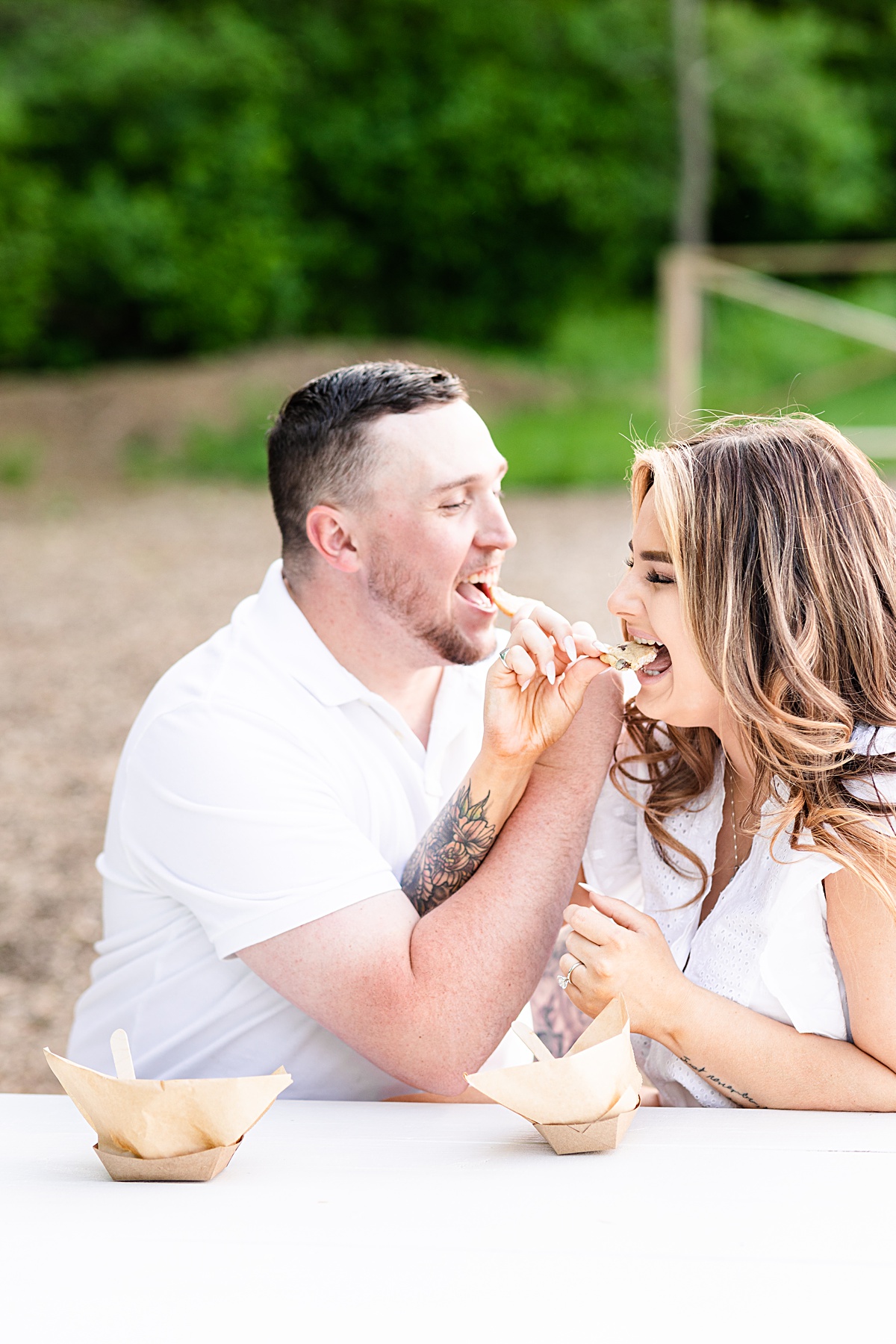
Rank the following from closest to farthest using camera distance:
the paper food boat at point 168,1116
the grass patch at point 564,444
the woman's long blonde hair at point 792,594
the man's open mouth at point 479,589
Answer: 1. the paper food boat at point 168,1116
2. the woman's long blonde hair at point 792,594
3. the man's open mouth at point 479,589
4. the grass patch at point 564,444

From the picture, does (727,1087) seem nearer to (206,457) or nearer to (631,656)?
(631,656)

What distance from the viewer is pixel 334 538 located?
107 inches

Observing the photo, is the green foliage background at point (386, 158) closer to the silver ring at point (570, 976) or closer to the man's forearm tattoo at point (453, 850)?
the man's forearm tattoo at point (453, 850)

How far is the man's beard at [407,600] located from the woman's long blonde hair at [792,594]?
69 centimetres

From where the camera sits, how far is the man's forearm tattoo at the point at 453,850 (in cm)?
230

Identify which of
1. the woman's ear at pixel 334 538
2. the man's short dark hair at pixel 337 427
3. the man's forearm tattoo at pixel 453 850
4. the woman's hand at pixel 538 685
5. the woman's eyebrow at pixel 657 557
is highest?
the man's short dark hair at pixel 337 427

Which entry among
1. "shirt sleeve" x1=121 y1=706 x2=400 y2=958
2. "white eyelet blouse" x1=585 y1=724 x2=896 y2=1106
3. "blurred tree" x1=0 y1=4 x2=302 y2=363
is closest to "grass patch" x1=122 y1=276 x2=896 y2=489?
"blurred tree" x1=0 y1=4 x2=302 y2=363

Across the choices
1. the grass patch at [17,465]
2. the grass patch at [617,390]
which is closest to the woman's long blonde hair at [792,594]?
the grass patch at [617,390]

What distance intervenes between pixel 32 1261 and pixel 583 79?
25.5m

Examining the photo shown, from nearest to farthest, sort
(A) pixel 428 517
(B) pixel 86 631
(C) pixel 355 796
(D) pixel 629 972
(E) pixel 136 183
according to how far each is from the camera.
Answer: (D) pixel 629 972, (C) pixel 355 796, (A) pixel 428 517, (B) pixel 86 631, (E) pixel 136 183

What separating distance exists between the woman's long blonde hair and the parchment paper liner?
2.94 feet

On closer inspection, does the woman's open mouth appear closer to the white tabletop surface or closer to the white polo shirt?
the white polo shirt

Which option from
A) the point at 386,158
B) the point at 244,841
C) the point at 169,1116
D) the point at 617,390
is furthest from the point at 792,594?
the point at 386,158

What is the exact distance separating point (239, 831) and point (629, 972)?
67 centimetres
